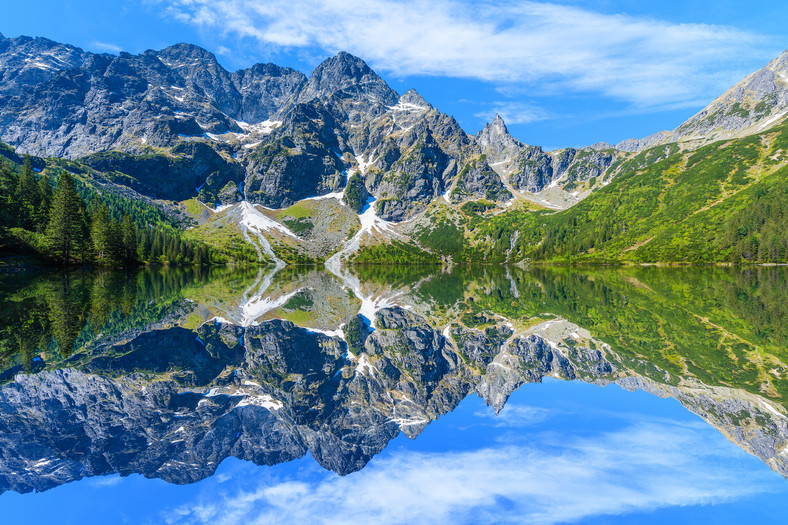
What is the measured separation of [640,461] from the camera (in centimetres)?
1292

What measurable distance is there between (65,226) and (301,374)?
9110 cm

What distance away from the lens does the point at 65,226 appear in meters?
83.1

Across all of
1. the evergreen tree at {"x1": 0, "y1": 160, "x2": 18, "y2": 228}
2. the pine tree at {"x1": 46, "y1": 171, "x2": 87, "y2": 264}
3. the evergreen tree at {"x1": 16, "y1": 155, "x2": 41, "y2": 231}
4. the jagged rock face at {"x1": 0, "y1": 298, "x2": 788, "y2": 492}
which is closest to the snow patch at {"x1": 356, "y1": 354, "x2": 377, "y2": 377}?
the jagged rock face at {"x1": 0, "y1": 298, "x2": 788, "y2": 492}

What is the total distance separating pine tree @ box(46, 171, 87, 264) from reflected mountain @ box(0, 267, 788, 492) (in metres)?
56.8

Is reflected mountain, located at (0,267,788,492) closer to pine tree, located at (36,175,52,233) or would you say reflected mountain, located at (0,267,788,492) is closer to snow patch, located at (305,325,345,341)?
snow patch, located at (305,325,345,341)

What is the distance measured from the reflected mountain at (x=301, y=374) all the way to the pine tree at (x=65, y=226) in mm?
56806

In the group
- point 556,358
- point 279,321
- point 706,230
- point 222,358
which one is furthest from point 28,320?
point 706,230

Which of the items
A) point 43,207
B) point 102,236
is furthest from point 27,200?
point 102,236

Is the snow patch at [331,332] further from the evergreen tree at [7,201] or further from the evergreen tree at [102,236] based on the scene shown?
the evergreen tree at [102,236]

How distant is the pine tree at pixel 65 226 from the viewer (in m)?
82.0

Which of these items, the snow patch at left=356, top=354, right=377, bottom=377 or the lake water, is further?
the snow patch at left=356, top=354, right=377, bottom=377

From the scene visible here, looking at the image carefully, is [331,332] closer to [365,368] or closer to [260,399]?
[365,368]

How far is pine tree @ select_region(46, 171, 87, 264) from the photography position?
3228 inches

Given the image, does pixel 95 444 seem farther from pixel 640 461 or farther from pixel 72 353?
pixel 640 461
